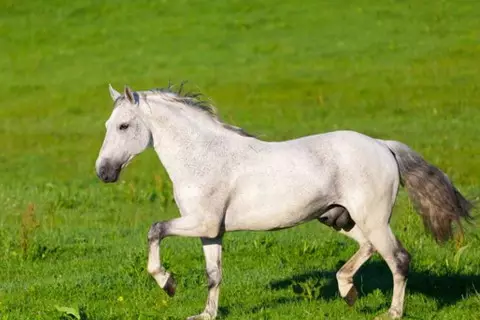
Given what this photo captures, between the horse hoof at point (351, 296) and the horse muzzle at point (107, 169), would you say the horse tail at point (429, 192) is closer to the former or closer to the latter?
the horse hoof at point (351, 296)

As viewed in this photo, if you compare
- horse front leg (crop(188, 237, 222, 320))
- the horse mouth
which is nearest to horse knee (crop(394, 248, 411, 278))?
horse front leg (crop(188, 237, 222, 320))

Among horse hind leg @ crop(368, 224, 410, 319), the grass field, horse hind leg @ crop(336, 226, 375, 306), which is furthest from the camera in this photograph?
the grass field

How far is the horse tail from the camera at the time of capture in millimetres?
10891

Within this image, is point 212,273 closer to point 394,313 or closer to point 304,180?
point 304,180

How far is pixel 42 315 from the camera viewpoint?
34.1ft

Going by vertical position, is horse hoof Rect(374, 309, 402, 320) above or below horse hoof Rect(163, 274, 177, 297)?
below

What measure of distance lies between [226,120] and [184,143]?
58.6 feet

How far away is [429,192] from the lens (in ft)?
36.0

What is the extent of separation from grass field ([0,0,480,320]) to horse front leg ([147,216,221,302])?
13.3 inches

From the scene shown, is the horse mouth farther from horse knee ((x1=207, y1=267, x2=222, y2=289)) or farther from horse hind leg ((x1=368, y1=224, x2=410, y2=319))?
horse hind leg ((x1=368, y1=224, x2=410, y2=319))

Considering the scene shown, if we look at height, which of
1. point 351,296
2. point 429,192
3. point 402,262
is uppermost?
point 429,192

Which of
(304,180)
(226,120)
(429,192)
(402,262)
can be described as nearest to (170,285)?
(304,180)

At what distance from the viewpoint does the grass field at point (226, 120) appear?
1188 centimetres

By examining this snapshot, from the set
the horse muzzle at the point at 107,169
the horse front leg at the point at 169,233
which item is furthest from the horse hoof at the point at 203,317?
the horse muzzle at the point at 107,169
